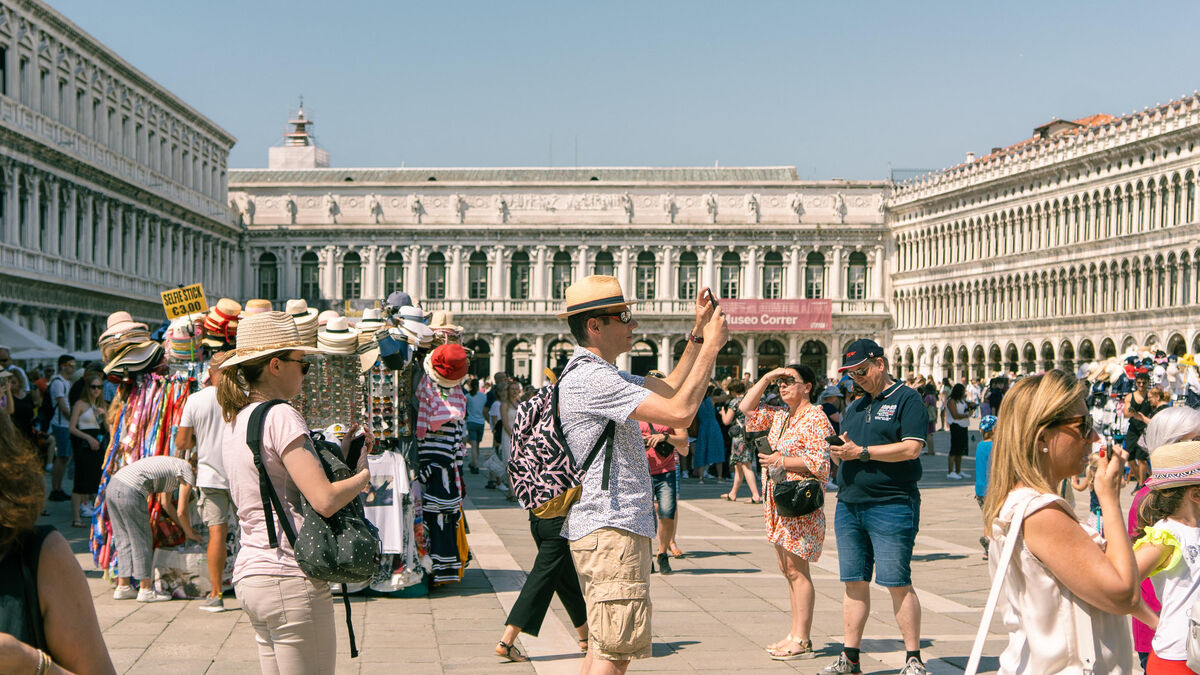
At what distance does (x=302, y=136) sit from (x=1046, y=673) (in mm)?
78423

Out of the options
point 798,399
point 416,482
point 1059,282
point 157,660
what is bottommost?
point 157,660

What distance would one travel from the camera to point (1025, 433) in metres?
3.21

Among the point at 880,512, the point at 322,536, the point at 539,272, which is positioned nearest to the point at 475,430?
the point at 880,512

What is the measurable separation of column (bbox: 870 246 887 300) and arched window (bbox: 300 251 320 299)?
2657cm

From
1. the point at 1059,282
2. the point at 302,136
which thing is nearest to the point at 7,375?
the point at 1059,282

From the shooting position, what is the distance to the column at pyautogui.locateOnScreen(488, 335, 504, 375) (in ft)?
208

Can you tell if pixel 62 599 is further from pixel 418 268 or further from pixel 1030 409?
pixel 418 268

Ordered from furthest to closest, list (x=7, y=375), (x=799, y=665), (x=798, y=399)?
(x=7, y=375) → (x=798, y=399) → (x=799, y=665)

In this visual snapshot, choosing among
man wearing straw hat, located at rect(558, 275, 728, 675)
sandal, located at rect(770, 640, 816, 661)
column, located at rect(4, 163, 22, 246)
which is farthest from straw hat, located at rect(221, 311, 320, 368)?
column, located at rect(4, 163, 22, 246)

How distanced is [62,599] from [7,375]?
11.1 m

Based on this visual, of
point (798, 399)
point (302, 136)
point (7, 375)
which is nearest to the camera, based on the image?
point (798, 399)

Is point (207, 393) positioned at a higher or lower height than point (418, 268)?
lower

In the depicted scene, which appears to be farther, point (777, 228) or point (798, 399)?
point (777, 228)

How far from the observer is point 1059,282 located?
48750 mm
